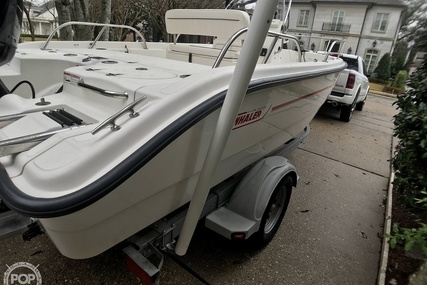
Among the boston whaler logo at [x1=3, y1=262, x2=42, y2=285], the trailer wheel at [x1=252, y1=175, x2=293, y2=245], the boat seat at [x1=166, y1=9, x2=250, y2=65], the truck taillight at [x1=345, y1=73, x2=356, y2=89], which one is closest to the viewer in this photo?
the boston whaler logo at [x1=3, y1=262, x2=42, y2=285]

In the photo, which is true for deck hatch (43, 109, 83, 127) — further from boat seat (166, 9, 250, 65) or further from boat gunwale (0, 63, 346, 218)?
boat seat (166, 9, 250, 65)

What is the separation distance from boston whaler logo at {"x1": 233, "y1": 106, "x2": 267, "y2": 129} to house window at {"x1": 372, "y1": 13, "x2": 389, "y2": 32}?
1131 inches

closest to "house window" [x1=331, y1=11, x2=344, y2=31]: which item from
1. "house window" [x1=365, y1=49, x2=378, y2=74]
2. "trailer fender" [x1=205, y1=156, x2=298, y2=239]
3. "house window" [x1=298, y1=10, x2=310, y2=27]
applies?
"house window" [x1=298, y1=10, x2=310, y2=27]

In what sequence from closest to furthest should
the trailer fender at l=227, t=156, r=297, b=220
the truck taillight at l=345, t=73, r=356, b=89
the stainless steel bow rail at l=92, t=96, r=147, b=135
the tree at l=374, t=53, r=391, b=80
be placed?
the stainless steel bow rail at l=92, t=96, r=147, b=135 < the trailer fender at l=227, t=156, r=297, b=220 < the truck taillight at l=345, t=73, r=356, b=89 < the tree at l=374, t=53, r=391, b=80

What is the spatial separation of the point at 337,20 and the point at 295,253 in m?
29.1

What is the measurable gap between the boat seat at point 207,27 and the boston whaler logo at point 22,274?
2.41 meters

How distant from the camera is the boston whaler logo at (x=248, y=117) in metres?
1.68

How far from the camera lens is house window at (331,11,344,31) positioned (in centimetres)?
2588

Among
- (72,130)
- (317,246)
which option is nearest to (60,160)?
(72,130)

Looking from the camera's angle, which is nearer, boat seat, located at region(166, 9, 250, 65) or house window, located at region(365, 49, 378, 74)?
boat seat, located at region(166, 9, 250, 65)

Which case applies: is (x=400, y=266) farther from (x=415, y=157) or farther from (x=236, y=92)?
(x=236, y=92)

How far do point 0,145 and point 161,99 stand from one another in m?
0.71

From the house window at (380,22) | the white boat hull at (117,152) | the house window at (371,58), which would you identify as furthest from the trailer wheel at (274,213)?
the house window at (380,22)

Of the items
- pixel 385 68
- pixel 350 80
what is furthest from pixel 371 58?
pixel 350 80
